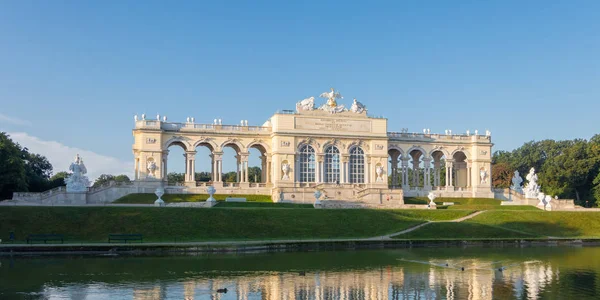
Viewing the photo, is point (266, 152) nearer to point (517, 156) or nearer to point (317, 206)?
point (317, 206)

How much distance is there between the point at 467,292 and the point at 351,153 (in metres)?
48.7

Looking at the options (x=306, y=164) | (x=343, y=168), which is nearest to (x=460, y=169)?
(x=343, y=168)

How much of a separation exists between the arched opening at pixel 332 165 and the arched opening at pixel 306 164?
1.49 metres

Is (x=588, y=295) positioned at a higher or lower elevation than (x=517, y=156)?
lower

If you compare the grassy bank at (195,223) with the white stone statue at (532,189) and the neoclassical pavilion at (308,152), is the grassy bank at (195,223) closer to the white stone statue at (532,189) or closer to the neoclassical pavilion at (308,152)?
the neoclassical pavilion at (308,152)

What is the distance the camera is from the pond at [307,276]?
22.7m

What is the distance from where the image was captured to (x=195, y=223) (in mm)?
44938

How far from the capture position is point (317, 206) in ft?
192

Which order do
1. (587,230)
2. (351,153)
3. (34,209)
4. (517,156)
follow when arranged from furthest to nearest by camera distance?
1. (517,156)
2. (351,153)
3. (587,230)
4. (34,209)

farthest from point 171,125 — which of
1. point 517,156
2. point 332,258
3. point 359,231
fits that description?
point 517,156

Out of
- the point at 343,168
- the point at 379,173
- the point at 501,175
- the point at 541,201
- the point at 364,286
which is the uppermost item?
the point at 343,168

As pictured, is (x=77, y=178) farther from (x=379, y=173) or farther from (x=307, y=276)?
(x=307, y=276)

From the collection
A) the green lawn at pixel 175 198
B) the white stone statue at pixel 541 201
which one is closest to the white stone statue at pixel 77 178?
the green lawn at pixel 175 198

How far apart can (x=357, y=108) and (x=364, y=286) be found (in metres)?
48.5
